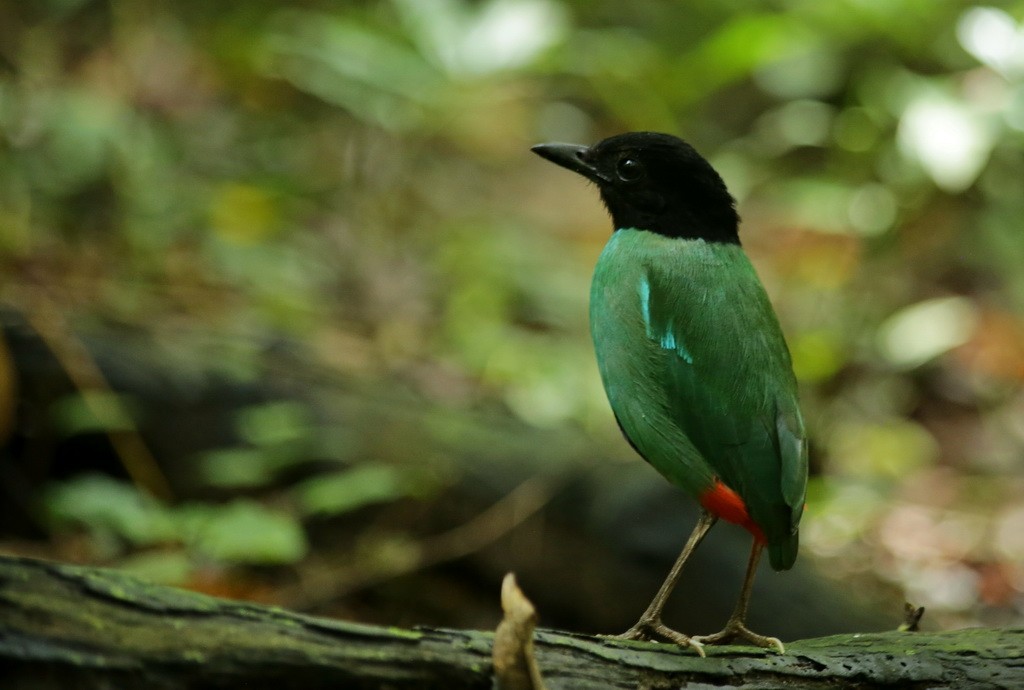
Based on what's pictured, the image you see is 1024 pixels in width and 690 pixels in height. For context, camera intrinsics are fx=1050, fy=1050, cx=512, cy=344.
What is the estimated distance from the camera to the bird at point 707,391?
9.17 ft

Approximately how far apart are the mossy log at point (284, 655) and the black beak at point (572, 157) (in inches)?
57.7

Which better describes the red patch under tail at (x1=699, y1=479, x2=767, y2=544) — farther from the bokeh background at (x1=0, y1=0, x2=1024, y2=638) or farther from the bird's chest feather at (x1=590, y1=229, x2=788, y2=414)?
the bokeh background at (x1=0, y1=0, x2=1024, y2=638)

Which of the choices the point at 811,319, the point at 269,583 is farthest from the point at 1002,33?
the point at 269,583

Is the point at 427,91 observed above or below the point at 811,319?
above

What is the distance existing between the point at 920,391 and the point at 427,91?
4.14 meters

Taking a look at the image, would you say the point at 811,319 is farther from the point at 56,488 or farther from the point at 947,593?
the point at 56,488

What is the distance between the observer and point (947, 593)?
5.28m

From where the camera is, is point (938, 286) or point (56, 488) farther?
point (938, 286)

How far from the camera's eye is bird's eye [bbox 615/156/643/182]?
10.5 feet

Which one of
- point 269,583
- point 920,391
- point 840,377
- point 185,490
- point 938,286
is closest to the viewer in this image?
point 269,583

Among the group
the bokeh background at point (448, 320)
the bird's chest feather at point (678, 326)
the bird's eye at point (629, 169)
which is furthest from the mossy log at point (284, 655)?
the bokeh background at point (448, 320)

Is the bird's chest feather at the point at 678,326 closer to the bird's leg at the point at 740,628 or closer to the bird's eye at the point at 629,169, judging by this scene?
the bird's eye at the point at 629,169

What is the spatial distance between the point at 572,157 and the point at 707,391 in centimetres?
96

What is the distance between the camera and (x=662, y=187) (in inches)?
125
